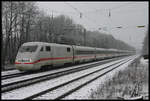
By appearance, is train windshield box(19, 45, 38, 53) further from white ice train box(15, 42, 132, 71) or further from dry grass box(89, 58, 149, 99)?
dry grass box(89, 58, 149, 99)

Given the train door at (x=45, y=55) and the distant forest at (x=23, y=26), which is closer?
the train door at (x=45, y=55)

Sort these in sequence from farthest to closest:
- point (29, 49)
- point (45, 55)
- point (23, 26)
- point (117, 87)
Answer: point (23, 26)
point (45, 55)
point (29, 49)
point (117, 87)

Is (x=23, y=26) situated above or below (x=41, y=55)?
above

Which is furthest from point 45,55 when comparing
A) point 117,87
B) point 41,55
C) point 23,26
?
point 23,26

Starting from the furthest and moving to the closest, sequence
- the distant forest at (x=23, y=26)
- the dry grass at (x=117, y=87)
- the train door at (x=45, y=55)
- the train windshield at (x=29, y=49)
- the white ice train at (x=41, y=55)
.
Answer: the distant forest at (x=23, y=26)
the train door at (x=45, y=55)
the train windshield at (x=29, y=49)
the white ice train at (x=41, y=55)
the dry grass at (x=117, y=87)

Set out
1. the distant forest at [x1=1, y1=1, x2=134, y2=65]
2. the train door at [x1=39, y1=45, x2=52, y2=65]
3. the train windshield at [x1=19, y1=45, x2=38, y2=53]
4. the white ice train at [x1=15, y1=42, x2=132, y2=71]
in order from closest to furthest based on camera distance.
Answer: the white ice train at [x1=15, y1=42, x2=132, y2=71] < the train windshield at [x1=19, y1=45, x2=38, y2=53] < the train door at [x1=39, y1=45, x2=52, y2=65] < the distant forest at [x1=1, y1=1, x2=134, y2=65]

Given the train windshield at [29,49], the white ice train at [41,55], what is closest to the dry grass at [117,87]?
the white ice train at [41,55]

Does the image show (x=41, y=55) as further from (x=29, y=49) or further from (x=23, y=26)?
(x=23, y=26)

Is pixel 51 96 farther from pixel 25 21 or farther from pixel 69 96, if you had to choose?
pixel 25 21

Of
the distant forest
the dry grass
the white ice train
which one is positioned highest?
the distant forest

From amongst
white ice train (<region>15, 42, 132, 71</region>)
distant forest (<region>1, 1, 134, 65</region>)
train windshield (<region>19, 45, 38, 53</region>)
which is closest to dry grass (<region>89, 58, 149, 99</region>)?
white ice train (<region>15, 42, 132, 71</region>)

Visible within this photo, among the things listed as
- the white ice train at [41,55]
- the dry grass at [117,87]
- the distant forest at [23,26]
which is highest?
the distant forest at [23,26]

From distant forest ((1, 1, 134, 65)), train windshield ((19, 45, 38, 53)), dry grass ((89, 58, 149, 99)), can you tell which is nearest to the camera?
dry grass ((89, 58, 149, 99))

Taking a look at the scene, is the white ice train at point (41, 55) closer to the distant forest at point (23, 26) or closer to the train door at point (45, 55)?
the train door at point (45, 55)
